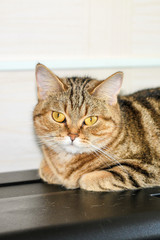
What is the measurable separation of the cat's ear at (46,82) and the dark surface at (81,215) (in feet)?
1.49

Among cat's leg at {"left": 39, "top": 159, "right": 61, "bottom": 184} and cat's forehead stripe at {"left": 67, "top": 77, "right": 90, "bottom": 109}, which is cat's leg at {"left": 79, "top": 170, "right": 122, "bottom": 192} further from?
cat's forehead stripe at {"left": 67, "top": 77, "right": 90, "bottom": 109}

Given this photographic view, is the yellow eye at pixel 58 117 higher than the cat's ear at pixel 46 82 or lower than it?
lower

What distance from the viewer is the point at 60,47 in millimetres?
1717

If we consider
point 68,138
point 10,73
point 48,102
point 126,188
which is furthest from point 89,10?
point 126,188

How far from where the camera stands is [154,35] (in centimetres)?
188

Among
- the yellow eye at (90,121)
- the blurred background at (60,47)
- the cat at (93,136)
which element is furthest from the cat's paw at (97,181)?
the blurred background at (60,47)

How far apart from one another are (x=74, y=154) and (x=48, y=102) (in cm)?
26

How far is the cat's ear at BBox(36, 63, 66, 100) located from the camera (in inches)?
50.6

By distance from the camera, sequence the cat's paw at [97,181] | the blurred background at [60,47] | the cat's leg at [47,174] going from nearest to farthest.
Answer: the cat's paw at [97,181], the cat's leg at [47,174], the blurred background at [60,47]

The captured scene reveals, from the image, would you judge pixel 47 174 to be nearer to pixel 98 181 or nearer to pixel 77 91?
pixel 98 181

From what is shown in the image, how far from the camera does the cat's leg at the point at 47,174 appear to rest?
4.64 feet

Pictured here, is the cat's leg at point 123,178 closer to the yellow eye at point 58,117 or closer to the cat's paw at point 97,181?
the cat's paw at point 97,181

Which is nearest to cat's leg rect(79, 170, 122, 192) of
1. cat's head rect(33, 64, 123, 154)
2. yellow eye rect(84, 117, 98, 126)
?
cat's head rect(33, 64, 123, 154)

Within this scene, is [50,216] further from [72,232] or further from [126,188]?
[126,188]
